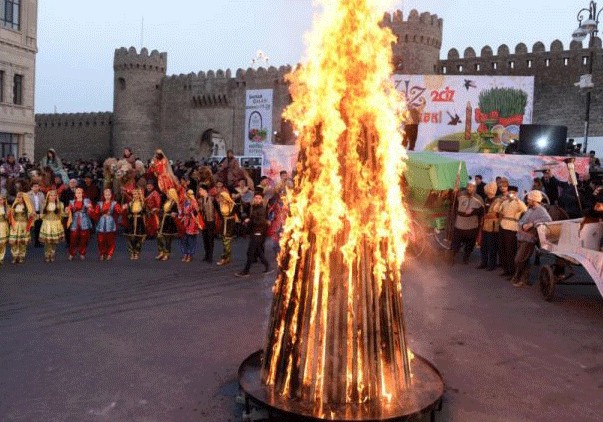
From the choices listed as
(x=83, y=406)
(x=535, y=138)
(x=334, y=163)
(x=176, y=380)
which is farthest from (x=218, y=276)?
(x=535, y=138)

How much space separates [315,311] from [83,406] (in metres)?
2.08

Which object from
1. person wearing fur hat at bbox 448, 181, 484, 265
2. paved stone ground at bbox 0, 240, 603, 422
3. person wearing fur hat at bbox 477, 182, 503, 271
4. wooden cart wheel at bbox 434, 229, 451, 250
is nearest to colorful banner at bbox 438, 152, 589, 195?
wooden cart wheel at bbox 434, 229, 451, 250

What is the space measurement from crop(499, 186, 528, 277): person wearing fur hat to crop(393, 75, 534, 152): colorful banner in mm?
13933

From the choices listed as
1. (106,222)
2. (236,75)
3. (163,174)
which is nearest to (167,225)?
(106,222)

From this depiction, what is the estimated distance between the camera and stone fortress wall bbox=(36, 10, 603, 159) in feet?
109

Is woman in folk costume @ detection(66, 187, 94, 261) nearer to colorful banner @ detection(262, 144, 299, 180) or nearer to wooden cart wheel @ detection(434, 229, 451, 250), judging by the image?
colorful banner @ detection(262, 144, 299, 180)

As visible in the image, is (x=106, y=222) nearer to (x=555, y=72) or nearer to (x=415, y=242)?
(x=415, y=242)

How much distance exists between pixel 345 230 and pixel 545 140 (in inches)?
622

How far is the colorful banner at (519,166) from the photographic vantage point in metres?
15.5

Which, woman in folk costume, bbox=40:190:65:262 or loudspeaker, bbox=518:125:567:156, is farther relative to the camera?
loudspeaker, bbox=518:125:567:156

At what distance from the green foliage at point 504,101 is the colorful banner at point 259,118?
42.9 ft

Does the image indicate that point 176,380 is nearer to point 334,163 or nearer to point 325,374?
point 325,374

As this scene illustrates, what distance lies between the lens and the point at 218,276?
9812 millimetres

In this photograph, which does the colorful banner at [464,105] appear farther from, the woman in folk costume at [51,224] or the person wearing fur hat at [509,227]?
the woman in folk costume at [51,224]
